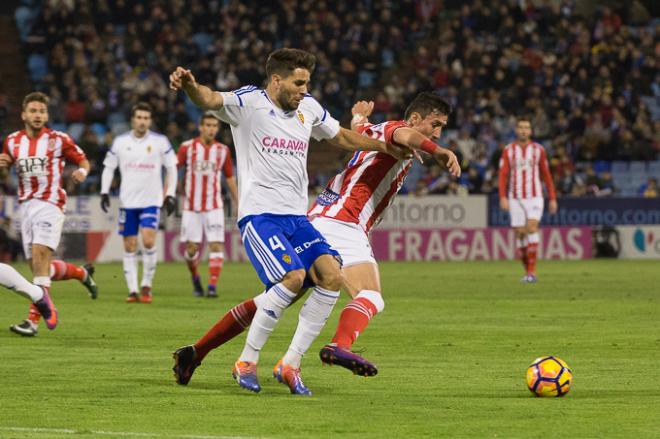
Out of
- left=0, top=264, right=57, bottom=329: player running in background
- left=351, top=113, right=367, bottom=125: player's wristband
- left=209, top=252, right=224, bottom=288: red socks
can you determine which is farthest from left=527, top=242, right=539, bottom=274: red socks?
left=351, top=113, right=367, bottom=125: player's wristband

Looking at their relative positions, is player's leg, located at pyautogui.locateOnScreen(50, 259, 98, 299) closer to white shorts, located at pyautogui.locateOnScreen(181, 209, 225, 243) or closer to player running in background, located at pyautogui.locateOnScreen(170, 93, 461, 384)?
white shorts, located at pyautogui.locateOnScreen(181, 209, 225, 243)

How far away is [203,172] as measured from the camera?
18.9 metres

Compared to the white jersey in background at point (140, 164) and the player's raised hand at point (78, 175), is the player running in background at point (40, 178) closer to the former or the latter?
the player's raised hand at point (78, 175)

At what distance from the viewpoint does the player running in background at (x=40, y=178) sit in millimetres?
12648

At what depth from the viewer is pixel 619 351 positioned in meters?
11.0

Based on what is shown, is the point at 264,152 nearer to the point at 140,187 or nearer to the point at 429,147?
the point at 429,147

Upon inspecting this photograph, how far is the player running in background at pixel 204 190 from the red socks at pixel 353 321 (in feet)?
31.7

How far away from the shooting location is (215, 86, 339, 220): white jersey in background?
27.7 ft

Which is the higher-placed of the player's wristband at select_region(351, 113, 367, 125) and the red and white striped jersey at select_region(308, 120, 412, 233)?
the player's wristband at select_region(351, 113, 367, 125)

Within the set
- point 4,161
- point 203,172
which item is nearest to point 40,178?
point 4,161

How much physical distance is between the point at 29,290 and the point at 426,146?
16.0ft

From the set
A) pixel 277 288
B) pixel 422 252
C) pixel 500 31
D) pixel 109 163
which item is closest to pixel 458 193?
pixel 422 252

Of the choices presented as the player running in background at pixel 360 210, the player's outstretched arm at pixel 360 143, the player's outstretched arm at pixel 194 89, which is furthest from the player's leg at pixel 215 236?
the player's outstretched arm at pixel 194 89

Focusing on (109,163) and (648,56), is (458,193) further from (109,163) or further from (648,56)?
(109,163)
